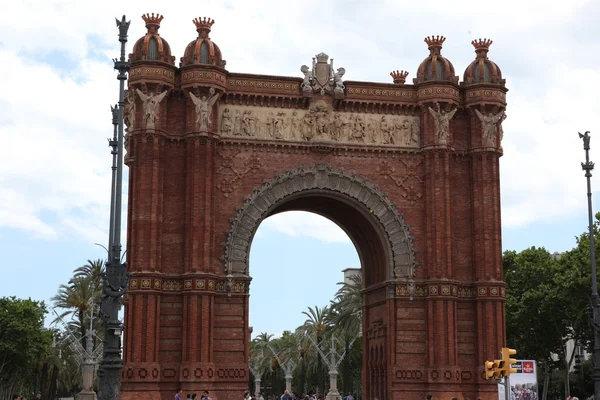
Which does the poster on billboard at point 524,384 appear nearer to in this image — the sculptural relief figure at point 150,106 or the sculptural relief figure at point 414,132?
the sculptural relief figure at point 414,132

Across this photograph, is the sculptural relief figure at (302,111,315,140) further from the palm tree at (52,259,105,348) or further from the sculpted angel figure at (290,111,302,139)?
the palm tree at (52,259,105,348)

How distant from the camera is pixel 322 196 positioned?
3894cm

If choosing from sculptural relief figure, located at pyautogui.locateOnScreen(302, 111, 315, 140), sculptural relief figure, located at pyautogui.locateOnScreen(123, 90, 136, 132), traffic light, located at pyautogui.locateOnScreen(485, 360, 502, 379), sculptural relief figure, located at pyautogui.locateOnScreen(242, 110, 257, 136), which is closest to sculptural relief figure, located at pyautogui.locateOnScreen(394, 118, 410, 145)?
sculptural relief figure, located at pyautogui.locateOnScreen(302, 111, 315, 140)

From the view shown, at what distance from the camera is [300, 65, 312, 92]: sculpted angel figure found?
126 feet

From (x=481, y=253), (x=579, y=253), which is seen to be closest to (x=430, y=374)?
(x=481, y=253)

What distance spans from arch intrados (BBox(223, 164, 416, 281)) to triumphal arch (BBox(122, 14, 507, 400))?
6 centimetres

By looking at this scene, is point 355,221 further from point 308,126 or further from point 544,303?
point 544,303

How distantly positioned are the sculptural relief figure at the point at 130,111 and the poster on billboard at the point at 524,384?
680 inches

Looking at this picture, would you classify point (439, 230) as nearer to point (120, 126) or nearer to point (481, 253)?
point (481, 253)

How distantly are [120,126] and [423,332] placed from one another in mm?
18174

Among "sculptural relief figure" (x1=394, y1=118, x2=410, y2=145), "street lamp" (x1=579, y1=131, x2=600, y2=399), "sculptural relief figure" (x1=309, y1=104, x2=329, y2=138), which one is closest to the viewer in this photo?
"street lamp" (x1=579, y1=131, x2=600, y2=399)

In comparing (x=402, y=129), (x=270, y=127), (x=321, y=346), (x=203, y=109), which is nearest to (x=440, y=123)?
(x=402, y=129)

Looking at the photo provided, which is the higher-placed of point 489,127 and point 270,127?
point 489,127

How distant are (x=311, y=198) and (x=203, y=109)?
648cm
